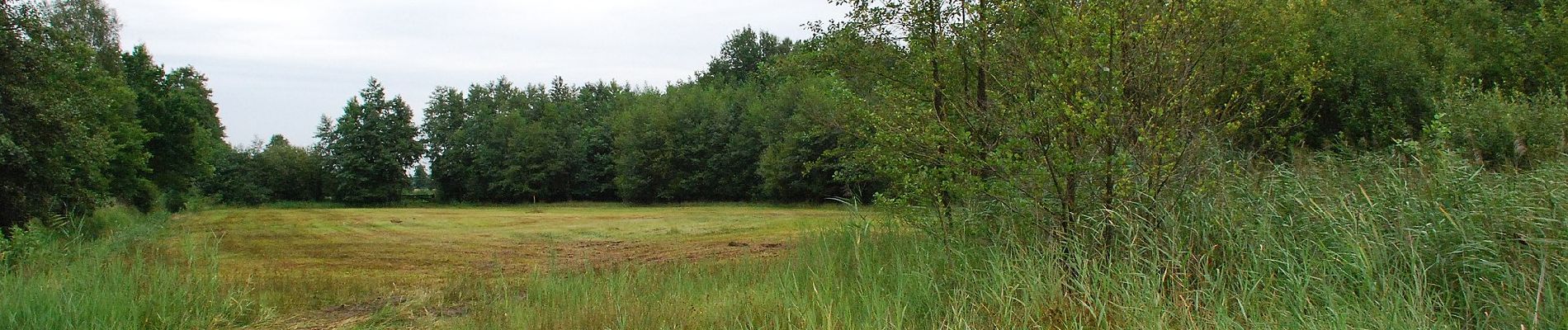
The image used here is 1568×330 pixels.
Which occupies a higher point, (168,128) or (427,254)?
(168,128)

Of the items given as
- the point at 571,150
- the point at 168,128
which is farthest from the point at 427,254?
the point at 571,150

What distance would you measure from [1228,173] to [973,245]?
1.80m

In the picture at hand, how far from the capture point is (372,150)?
5903cm

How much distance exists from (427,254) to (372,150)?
51.5 meters

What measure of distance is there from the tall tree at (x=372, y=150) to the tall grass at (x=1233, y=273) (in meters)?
58.1

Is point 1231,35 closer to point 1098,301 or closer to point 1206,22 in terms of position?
point 1206,22

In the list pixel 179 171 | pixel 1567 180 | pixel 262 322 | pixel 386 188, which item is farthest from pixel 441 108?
pixel 1567 180

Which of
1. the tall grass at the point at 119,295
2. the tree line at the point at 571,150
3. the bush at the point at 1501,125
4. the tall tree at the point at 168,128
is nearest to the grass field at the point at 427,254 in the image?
the tall grass at the point at 119,295

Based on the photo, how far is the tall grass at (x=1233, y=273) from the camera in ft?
13.7

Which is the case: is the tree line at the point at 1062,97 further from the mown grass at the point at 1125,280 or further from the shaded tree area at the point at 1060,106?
the mown grass at the point at 1125,280

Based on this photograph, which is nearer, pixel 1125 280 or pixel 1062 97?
pixel 1125 280

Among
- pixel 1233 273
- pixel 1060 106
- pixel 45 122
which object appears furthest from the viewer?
pixel 45 122

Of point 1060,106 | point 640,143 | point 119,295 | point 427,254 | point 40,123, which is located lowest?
point 427,254

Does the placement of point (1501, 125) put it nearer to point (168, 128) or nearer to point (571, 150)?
point (168, 128)
